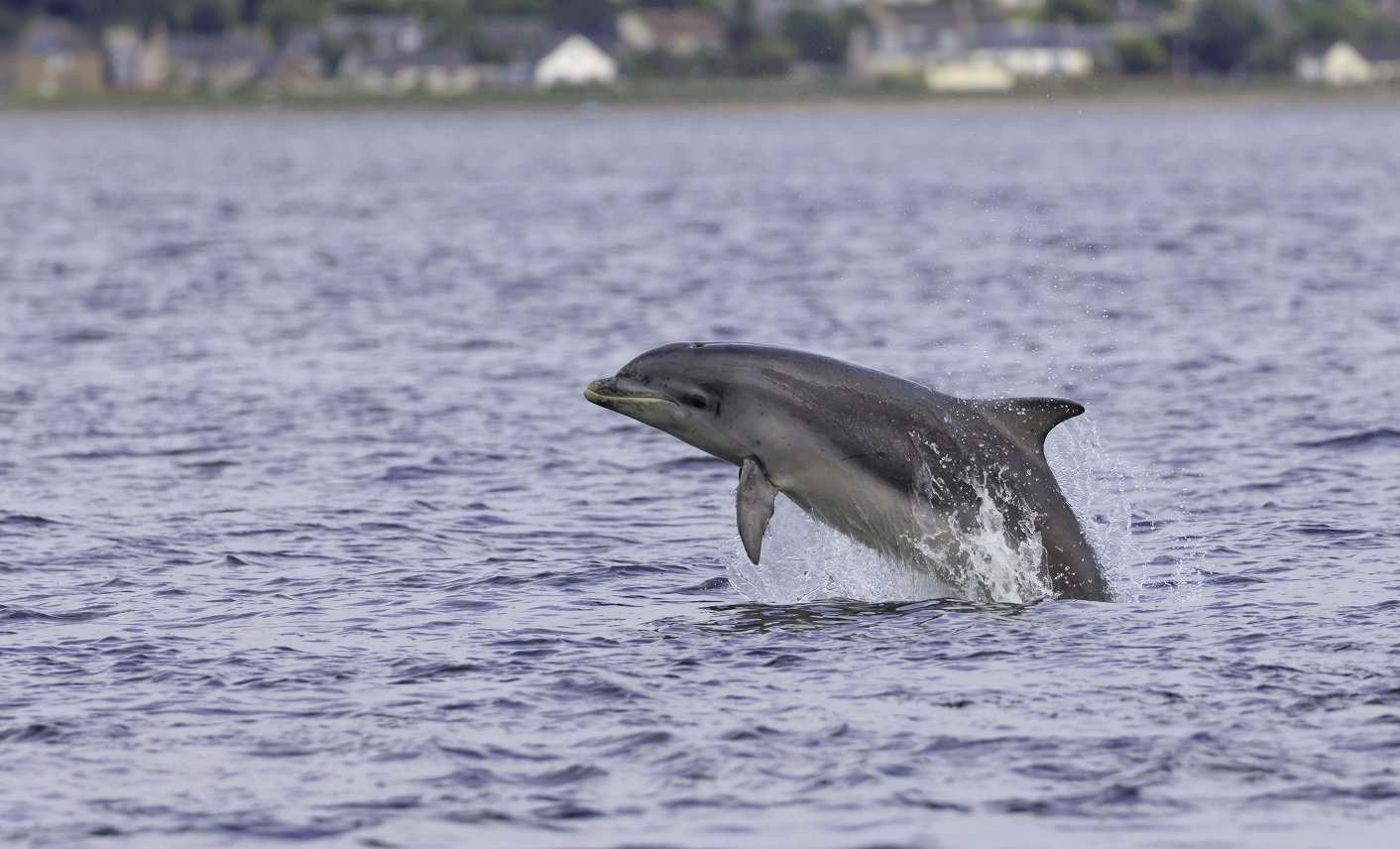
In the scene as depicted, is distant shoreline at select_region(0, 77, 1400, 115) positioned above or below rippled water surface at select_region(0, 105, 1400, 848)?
below

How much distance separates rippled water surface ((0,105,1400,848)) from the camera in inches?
478

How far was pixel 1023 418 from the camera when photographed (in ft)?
52.1

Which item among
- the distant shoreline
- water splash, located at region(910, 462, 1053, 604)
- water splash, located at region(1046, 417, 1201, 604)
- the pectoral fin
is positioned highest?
the pectoral fin

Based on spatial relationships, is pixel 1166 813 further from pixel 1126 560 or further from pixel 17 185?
pixel 17 185

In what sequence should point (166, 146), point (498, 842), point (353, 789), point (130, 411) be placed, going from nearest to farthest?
point (498, 842), point (353, 789), point (130, 411), point (166, 146)

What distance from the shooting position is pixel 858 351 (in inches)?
1265

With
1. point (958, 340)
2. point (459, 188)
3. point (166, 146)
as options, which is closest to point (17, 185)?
point (459, 188)

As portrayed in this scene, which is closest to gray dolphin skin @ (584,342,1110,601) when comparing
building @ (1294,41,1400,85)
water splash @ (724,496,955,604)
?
water splash @ (724,496,955,604)

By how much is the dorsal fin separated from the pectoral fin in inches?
65.4

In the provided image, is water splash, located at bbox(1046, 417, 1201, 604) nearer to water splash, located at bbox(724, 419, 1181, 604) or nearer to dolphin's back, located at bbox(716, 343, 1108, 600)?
water splash, located at bbox(724, 419, 1181, 604)

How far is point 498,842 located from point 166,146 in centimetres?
14135

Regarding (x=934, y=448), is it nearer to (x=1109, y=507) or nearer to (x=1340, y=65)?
(x=1109, y=507)

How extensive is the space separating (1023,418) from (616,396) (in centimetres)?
298

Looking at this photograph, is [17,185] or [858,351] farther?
[17,185]
